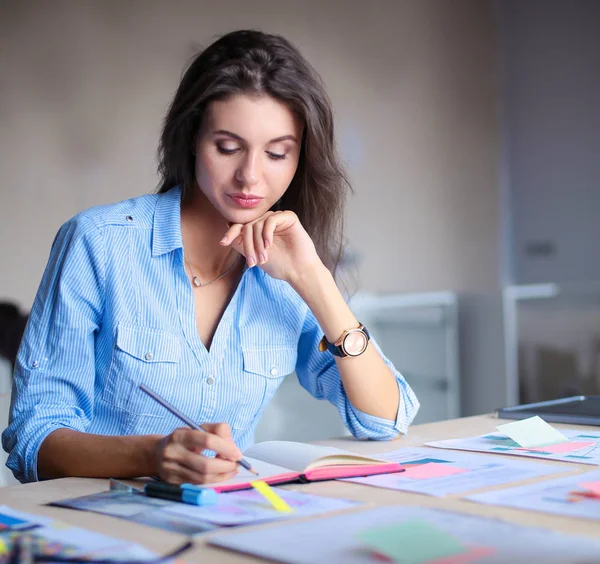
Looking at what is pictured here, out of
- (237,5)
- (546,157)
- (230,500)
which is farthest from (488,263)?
(230,500)

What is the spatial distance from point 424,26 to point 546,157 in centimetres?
100

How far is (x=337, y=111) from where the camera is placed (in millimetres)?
3967

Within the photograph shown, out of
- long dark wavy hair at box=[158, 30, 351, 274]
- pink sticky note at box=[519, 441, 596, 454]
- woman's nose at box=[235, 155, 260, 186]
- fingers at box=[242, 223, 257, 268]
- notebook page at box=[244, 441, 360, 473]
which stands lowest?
notebook page at box=[244, 441, 360, 473]

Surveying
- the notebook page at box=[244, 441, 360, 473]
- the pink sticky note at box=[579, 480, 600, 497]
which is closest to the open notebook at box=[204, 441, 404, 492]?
the notebook page at box=[244, 441, 360, 473]

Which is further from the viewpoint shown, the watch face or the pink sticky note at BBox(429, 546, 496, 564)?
the watch face

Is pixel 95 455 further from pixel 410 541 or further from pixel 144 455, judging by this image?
pixel 410 541

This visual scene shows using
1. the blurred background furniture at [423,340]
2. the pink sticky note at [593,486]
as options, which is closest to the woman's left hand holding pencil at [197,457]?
the pink sticky note at [593,486]

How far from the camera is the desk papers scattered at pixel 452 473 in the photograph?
0.94 m

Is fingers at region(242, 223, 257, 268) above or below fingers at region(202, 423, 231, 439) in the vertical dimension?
above

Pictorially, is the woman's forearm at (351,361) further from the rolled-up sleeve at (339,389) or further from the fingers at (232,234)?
the fingers at (232,234)

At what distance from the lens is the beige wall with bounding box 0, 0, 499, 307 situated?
3.04 metres

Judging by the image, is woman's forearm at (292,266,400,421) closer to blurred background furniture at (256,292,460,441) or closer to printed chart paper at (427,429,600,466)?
printed chart paper at (427,429,600,466)

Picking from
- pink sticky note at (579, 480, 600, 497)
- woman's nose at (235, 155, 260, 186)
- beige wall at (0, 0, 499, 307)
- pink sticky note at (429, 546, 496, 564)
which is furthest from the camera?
beige wall at (0, 0, 499, 307)

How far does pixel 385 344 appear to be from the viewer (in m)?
3.53
